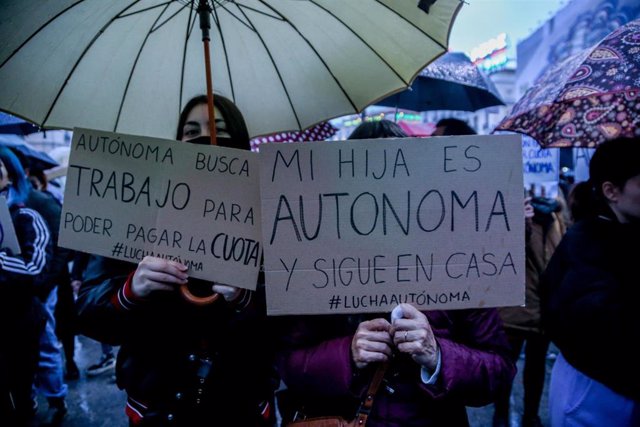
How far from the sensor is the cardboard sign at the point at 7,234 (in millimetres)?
2297

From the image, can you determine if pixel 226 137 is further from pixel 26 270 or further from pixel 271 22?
pixel 26 270

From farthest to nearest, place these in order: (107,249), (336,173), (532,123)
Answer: (532,123) < (107,249) < (336,173)

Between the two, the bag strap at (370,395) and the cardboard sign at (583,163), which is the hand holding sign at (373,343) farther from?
the cardboard sign at (583,163)

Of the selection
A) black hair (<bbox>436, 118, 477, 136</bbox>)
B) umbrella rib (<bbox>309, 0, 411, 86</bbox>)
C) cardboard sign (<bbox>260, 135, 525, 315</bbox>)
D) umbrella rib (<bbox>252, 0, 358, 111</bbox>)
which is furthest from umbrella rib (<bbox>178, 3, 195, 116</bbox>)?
black hair (<bbox>436, 118, 477, 136</bbox>)

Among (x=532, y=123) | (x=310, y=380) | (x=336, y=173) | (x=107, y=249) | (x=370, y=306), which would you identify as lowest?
(x=310, y=380)

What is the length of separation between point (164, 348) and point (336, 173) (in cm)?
88

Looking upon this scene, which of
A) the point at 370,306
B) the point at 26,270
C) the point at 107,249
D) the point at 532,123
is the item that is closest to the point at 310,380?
the point at 370,306

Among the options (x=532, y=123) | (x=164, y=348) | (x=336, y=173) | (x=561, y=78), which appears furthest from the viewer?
(x=532, y=123)

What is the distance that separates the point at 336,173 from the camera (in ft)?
4.07

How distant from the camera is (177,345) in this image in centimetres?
150

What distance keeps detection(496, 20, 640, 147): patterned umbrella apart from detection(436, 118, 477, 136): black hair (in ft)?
1.12

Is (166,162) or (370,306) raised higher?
(166,162)

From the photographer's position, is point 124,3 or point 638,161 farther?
point 638,161

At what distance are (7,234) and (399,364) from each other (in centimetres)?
224
